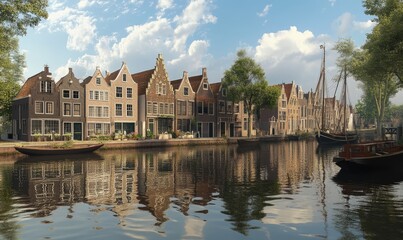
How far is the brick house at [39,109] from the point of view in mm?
51125

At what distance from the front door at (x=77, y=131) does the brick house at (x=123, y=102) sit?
5.45 metres

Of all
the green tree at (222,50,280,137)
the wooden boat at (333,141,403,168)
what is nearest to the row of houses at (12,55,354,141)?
the green tree at (222,50,280,137)

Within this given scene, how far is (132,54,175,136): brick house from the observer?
62.2m

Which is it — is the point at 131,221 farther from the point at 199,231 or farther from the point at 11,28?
the point at 11,28

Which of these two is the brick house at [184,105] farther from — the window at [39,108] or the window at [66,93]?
the window at [39,108]

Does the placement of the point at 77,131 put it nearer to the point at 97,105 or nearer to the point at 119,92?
the point at 97,105

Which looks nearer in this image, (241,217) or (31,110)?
(241,217)

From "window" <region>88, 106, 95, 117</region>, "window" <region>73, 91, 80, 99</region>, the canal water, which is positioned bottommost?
the canal water

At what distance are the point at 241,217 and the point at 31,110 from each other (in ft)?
156

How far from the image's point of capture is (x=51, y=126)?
52625 mm

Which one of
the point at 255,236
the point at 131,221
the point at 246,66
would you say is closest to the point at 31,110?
the point at 246,66

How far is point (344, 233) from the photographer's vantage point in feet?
37.6

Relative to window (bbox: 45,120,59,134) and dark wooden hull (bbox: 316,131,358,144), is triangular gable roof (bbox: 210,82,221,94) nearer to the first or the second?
dark wooden hull (bbox: 316,131,358,144)

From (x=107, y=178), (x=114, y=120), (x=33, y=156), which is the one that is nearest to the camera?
(x=107, y=178)
